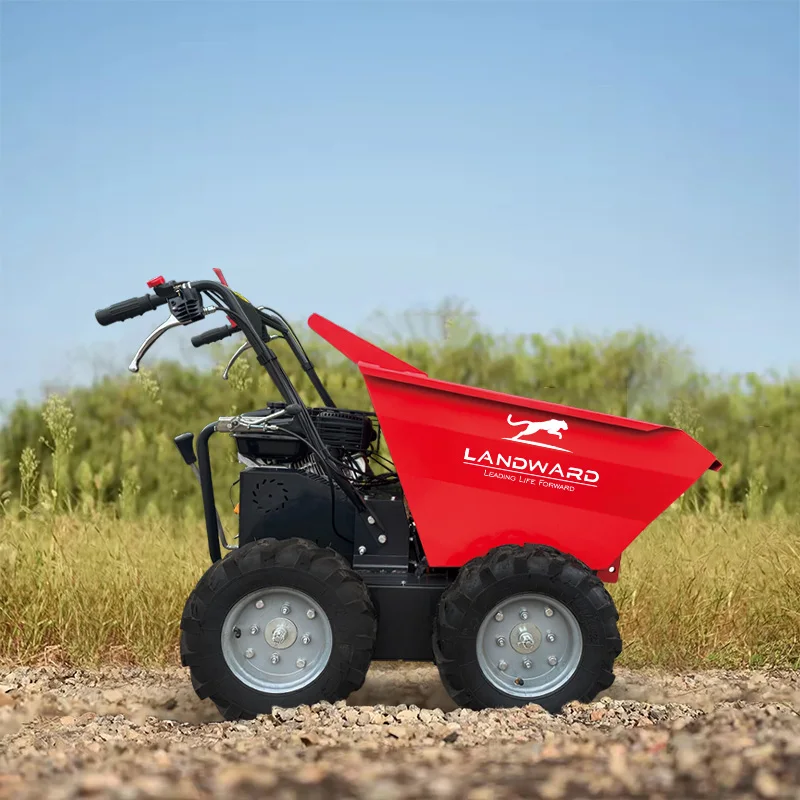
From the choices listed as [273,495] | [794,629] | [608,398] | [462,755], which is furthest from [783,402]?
[462,755]

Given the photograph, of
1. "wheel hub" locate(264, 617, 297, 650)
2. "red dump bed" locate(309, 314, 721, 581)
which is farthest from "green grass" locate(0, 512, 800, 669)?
"wheel hub" locate(264, 617, 297, 650)

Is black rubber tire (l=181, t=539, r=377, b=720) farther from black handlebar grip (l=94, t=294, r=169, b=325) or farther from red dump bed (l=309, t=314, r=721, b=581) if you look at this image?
black handlebar grip (l=94, t=294, r=169, b=325)

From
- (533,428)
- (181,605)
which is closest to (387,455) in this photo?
(181,605)

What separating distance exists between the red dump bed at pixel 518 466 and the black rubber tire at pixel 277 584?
0.40 m

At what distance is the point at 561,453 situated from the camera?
13.1 ft

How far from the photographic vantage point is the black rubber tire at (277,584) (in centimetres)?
392

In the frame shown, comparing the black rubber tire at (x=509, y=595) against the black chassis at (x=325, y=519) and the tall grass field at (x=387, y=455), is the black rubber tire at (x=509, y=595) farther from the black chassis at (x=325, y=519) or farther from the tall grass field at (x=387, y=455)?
the tall grass field at (x=387, y=455)

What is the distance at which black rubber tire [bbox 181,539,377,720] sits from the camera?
3.92 metres

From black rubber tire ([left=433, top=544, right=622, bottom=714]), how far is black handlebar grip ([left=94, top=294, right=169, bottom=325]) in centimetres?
164

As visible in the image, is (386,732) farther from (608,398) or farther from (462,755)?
(608,398)

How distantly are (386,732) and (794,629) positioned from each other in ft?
8.80

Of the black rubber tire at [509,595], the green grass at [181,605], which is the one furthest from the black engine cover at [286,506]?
the green grass at [181,605]

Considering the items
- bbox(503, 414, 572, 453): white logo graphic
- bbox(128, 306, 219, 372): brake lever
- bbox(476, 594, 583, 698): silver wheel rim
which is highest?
bbox(128, 306, 219, 372): brake lever

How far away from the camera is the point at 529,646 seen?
4.00 meters
